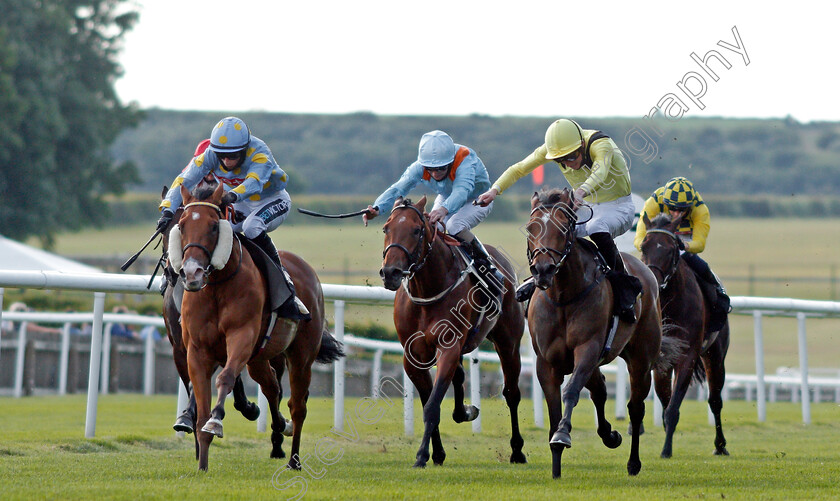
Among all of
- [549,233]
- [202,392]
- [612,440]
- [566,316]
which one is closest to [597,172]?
[549,233]

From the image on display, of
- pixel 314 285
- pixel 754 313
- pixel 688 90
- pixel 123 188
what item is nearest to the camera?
pixel 314 285

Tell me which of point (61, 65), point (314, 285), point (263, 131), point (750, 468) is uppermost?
point (263, 131)

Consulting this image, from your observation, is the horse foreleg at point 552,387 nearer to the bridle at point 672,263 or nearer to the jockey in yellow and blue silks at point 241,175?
the jockey in yellow and blue silks at point 241,175

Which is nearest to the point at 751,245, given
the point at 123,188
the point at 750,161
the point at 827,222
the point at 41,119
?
the point at 827,222

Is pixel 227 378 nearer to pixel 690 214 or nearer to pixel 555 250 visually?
pixel 555 250

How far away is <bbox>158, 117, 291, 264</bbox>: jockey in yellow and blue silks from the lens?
7008 mm

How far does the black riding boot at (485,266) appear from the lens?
7941 mm

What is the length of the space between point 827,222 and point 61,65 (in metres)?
38.2

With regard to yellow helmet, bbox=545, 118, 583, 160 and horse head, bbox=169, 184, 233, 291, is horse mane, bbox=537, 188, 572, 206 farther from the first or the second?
horse head, bbox=169, 184, 233, 291

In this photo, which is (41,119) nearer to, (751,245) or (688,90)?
(688,90)

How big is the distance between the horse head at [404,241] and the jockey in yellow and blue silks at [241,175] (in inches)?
28.6

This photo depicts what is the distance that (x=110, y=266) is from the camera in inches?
1312

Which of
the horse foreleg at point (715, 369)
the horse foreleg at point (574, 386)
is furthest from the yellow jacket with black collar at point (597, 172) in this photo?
the horse foreleg at point (715, 369)

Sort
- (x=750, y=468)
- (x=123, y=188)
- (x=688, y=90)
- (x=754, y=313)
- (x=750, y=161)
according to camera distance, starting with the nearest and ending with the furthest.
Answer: (x=750, y=468)
(x=688, y=90)
(x=754, y=313)
(x=123, y=188)
(x=750, y=161)
